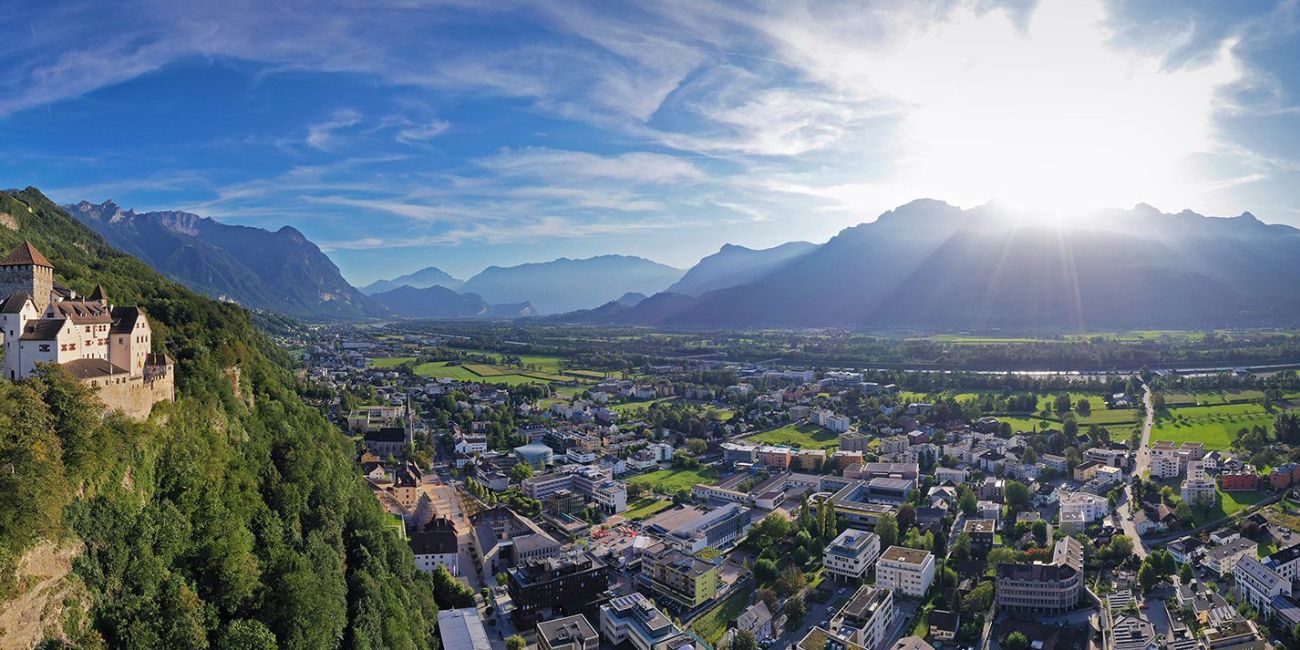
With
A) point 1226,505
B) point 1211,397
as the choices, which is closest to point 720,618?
point 1226,505

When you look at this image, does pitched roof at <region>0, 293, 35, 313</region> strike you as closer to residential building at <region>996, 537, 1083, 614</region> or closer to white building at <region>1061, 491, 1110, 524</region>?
residential building at <region>996, 537, 1083, 614</region>

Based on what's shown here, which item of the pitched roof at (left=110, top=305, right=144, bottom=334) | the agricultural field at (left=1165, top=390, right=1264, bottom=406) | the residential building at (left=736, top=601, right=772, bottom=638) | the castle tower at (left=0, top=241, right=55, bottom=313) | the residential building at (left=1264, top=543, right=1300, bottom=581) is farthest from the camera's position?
the agricultural field at (left=1165, top=390, right=1264, bottom=406)

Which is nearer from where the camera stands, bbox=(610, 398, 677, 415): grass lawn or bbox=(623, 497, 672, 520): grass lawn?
bbox=(623, 497, 672, 520): grass lawn

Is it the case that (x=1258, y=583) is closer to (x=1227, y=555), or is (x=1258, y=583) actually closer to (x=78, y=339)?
(x=1227, y=555)

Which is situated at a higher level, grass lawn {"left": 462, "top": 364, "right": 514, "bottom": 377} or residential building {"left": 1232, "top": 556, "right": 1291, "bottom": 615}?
grass lawn {"left": 462, "top": 364, "right": 514, "bottom": 377}

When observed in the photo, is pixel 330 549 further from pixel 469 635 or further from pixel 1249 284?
pixel 1249 284

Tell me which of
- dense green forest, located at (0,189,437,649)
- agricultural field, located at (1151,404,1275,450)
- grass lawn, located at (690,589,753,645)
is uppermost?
dense green forest, located at (0,189,437,649)

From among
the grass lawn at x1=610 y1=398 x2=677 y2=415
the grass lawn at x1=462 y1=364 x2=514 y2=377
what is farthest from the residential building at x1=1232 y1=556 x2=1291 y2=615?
the grass lawn at x1=462 y1=364 x2=514 y2=377
